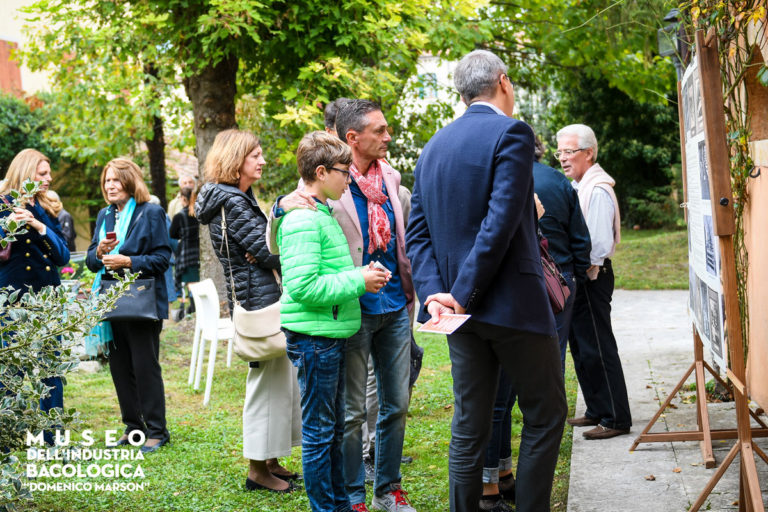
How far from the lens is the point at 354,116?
14.4 ft

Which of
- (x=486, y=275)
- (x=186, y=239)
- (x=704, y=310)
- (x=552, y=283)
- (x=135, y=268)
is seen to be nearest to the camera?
(x=486, y=275)

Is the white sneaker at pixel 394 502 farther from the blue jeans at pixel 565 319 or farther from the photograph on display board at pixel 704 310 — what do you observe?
the photograph on display board at pixel 704 310

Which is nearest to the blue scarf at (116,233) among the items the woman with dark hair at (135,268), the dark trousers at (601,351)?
the woman with dark hair at (135,268)

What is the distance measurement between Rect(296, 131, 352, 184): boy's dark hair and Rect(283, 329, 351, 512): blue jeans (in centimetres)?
77

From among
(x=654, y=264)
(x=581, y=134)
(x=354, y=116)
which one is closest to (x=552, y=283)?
(x=354, y=116)

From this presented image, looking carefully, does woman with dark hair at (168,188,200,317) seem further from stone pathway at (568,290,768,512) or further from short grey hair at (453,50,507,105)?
short grey hair at (453,50,507,105)

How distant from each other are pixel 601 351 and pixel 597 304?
31 cm

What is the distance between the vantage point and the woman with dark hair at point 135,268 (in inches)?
225

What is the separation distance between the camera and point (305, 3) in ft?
27.0

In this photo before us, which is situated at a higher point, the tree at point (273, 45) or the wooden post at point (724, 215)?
the tree at point (273, 45)

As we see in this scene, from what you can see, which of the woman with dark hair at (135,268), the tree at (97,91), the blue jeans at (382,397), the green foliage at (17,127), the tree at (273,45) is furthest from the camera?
the green foliage at (17,127)

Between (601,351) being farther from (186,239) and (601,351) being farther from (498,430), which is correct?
(186,239)

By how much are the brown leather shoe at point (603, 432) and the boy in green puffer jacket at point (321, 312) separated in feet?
6.99

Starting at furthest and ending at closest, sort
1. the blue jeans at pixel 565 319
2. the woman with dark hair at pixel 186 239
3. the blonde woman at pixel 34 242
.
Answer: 1. the woman with dark hair at pixel 186 239
2. the blonde woman at pixel 34 242
3. the blue jeans at pixel 565 319
